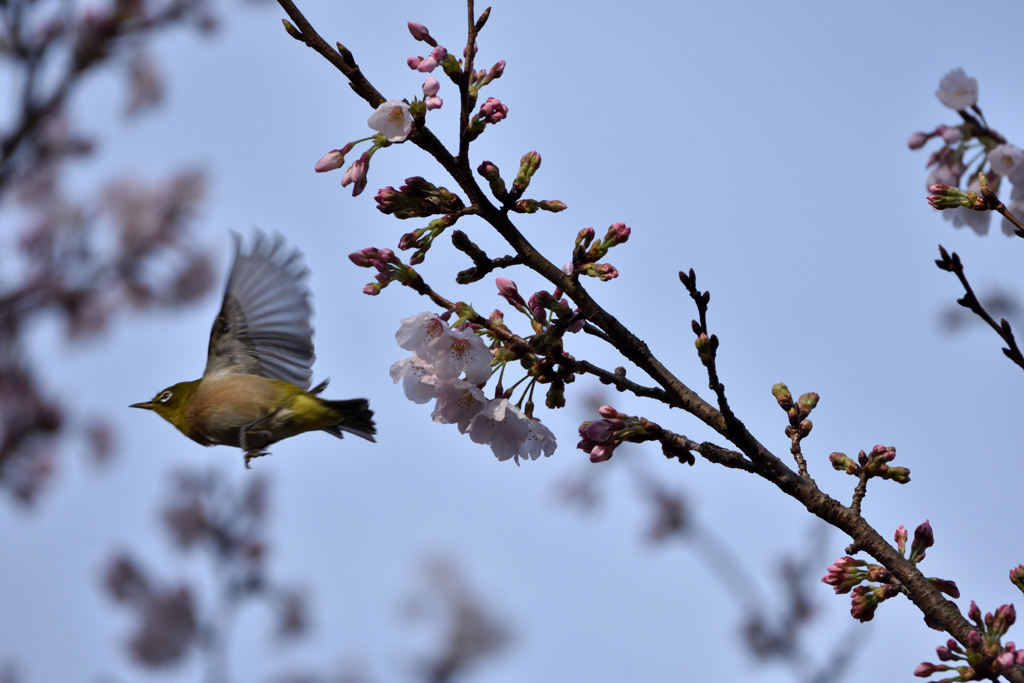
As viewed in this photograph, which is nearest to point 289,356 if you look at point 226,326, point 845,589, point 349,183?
point 226,326

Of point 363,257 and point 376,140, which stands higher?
point 376,140

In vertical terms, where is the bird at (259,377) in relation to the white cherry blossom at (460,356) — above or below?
above

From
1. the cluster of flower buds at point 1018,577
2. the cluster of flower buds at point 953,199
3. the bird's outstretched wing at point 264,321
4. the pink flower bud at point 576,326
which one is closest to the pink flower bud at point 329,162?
the pink flower bud at point 576,326

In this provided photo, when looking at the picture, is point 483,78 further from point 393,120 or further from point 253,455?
point 253,455

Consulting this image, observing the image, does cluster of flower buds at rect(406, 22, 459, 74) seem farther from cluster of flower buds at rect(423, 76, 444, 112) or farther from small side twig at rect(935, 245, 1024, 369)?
small side twig at rect(935, 245, 1024, 369)

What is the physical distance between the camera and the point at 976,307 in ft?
7.16

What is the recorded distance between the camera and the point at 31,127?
24.6ft

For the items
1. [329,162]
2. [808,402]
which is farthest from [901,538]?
[329,162]

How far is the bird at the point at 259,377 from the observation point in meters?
3.81

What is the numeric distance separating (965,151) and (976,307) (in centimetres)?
143

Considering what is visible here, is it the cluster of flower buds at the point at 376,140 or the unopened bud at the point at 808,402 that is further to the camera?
the unopened bud at the point at 808,402

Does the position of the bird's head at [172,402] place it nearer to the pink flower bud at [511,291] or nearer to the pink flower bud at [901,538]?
the pink flower bud at [511,291]

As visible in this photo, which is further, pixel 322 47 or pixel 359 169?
pixel 359 169

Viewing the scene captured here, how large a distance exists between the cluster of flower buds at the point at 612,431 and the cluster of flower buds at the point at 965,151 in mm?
1773
